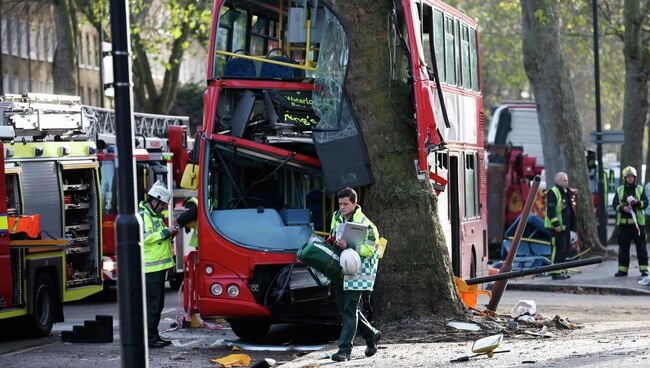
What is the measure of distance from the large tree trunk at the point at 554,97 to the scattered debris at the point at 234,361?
16850mm

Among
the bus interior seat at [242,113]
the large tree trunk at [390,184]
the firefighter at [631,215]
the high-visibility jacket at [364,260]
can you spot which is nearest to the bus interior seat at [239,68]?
the bus interior seat at [242,113]

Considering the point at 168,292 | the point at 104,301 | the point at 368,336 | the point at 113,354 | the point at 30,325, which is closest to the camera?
the point at 368,336

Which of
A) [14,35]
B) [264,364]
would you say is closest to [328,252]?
[264,364]

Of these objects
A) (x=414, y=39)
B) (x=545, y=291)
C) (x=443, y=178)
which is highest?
(x=414, y=39)

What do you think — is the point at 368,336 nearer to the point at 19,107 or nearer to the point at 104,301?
the point at 19,107

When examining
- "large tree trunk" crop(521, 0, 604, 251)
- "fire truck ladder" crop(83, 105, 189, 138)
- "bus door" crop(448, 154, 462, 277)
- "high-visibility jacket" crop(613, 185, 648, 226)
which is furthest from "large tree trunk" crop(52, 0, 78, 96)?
"bus door" crop(448, 154, 462, 277)

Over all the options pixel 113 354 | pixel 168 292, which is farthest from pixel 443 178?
pixel 168 292

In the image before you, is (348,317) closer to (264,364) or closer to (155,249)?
(264,364)

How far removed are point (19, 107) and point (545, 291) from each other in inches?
378

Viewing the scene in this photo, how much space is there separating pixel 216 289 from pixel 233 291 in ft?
0.59

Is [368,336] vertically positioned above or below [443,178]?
below

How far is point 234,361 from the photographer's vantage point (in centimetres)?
1373

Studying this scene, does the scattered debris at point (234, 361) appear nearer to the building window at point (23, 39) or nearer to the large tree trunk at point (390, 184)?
the large tree trunk at point (390, 184)

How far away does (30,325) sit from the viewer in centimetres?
1703
